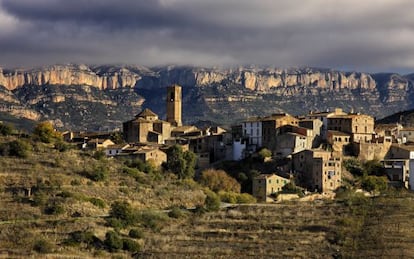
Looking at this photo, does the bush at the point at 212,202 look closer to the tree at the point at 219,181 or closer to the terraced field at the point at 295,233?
the terraced field at the point at 295,233

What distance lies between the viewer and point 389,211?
5628 centimetres

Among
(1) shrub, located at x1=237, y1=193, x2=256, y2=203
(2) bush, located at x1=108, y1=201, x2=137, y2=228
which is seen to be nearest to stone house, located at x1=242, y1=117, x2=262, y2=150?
(1) shrub, located at x1=237, y1=193, x2=256, y2=203

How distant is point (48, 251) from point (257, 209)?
1745 centimetres

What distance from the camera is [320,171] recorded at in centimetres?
6994

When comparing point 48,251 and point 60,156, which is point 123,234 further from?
point 60,156

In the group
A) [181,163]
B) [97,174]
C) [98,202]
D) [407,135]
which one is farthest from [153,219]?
[407,135]

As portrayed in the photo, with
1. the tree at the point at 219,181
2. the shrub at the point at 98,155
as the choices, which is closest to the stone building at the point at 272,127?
the tree at the point at 219,181

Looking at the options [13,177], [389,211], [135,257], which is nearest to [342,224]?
[389,211]

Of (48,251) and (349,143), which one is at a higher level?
(349,143)

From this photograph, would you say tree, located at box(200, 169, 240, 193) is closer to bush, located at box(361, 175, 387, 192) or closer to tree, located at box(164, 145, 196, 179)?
tree, located at box(164, 145, 196, 179)

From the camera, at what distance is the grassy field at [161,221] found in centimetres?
4784

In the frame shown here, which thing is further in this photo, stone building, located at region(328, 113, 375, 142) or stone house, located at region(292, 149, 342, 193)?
stone building, located at region(328, 113, 375, 142)

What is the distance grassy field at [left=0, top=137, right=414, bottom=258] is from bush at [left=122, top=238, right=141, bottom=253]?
0.07 metres

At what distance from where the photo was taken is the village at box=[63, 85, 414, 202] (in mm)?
70312
